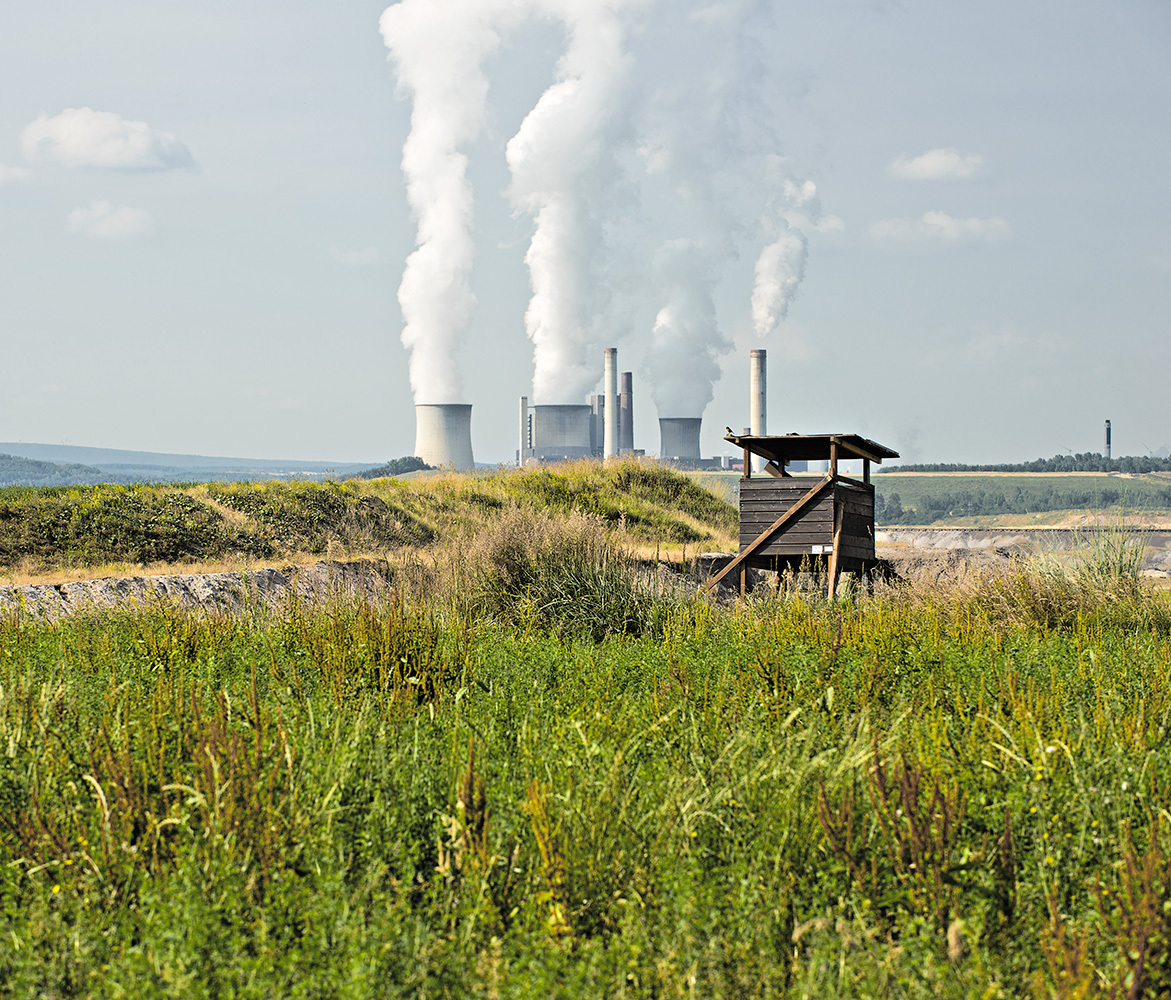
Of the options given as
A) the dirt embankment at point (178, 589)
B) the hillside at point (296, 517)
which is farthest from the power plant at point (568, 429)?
the dirt embankment at point (178, 589)

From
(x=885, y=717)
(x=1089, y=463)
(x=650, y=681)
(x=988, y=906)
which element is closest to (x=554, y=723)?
(x=650, y=681)

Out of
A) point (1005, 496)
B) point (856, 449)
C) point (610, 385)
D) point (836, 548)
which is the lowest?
point (1005, 496)

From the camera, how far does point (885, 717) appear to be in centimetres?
495

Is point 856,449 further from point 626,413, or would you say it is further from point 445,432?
point 626,413

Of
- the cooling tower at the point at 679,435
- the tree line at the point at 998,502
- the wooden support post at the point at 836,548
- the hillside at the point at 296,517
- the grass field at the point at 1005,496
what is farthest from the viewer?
the tree line at the point at 998,502

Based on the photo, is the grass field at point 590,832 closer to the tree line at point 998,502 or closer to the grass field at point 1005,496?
the grass field at point 1005,496

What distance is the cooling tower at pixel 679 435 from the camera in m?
77.9

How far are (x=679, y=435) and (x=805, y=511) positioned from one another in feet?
215

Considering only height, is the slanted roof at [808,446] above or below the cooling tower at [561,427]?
below

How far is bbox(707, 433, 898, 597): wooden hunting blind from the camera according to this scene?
12578mm

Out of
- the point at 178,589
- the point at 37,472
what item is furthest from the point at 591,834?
the point at 37,472

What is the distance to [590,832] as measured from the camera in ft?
11.0

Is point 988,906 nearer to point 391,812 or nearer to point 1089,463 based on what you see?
point 391,812

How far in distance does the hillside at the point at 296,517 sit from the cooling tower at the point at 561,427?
45531 mm
